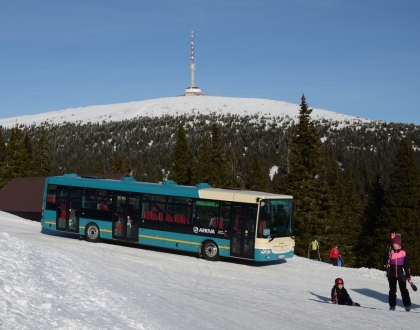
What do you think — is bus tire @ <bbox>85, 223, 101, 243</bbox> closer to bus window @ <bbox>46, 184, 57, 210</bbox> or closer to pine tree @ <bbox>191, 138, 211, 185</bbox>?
bus window @ <bbox>46, 184, 57, 210</bbox>

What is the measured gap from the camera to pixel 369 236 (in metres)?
45.5

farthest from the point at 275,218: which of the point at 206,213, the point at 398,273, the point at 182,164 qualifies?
the point at 182,164

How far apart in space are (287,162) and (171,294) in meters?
67.5

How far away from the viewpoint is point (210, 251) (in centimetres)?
2188

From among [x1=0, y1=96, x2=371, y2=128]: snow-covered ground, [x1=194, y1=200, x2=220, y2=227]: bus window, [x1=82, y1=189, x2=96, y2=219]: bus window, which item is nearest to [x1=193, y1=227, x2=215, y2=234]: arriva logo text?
[x1=194, y1=200, x2=220, y2=227]: bus window

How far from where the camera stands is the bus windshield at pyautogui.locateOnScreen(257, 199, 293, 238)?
823 inches

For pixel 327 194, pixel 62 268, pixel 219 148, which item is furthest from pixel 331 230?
pixel 62 268

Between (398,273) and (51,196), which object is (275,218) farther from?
(51,196)

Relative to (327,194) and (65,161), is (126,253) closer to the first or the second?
(327,194)

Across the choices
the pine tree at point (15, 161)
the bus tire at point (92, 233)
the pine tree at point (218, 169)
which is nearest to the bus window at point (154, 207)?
the bus tire at point (92, 233)

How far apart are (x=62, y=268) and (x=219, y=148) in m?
50.7

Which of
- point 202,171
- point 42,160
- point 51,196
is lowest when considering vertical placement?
point 51,196

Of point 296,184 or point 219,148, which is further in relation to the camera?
point 219,148

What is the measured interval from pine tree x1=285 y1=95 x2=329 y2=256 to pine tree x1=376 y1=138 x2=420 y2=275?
14.9 feet
